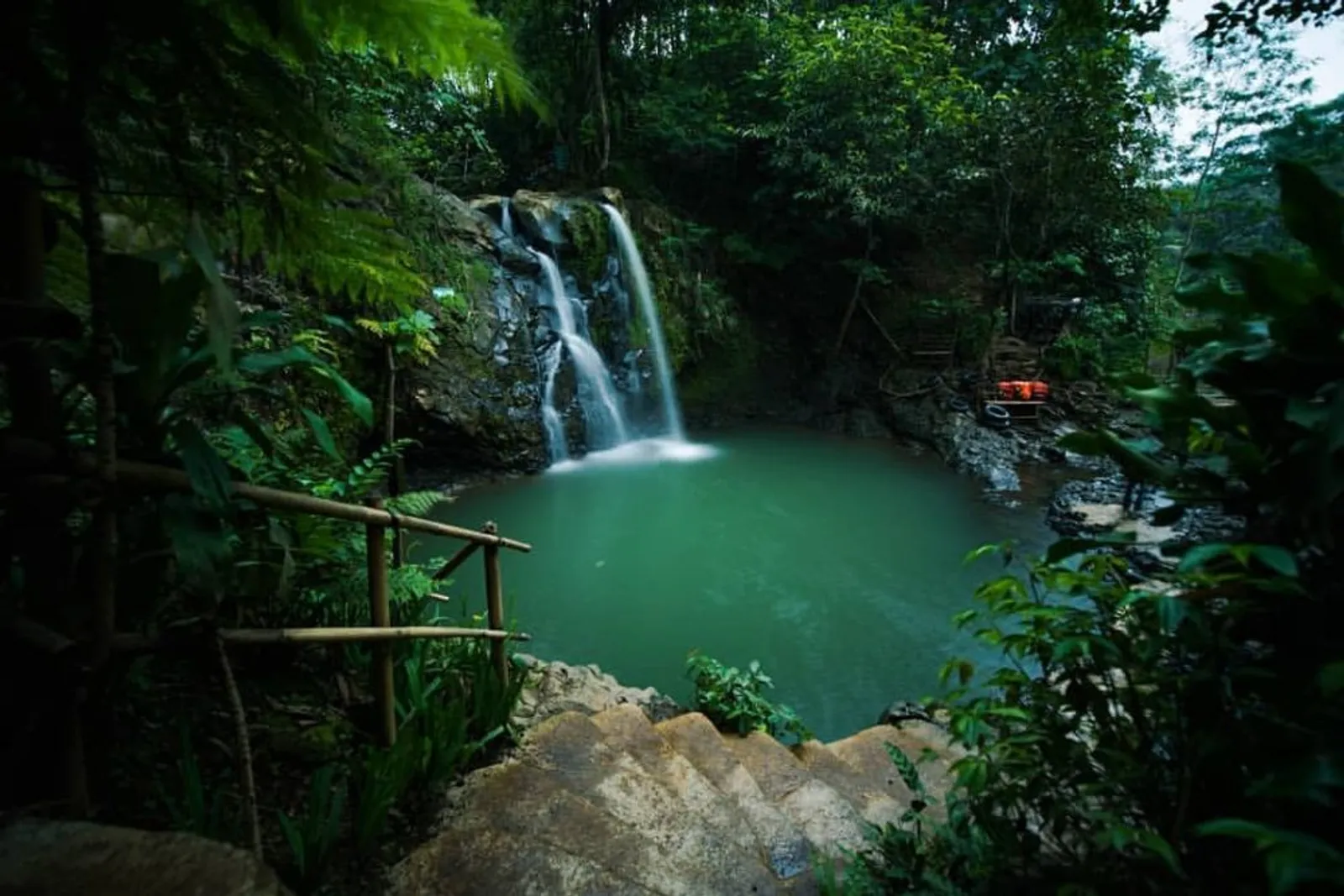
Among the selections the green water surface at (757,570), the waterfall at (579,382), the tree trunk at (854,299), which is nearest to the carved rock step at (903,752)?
the green water surface at (757,570)

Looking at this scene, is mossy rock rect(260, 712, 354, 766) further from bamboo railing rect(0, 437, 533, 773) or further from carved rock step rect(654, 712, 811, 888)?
carved rock step rect(654, 712, 811, 888)

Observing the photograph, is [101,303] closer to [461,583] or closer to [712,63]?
[461,583]

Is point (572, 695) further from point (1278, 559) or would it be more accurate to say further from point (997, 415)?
point (997, 415)

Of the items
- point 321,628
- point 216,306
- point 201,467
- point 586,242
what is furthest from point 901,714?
point 586,242

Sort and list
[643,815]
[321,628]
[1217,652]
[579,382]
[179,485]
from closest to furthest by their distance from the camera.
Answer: [1217,652] < [179,485] < [321,628] < [643,815] < [579,382]

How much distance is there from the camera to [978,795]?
1.42 metres

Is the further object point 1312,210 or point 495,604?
point 495,604

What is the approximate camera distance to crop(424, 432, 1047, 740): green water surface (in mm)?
4883

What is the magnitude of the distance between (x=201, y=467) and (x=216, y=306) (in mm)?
463

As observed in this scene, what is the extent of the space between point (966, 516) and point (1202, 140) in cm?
1061

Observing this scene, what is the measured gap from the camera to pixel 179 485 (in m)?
1.21

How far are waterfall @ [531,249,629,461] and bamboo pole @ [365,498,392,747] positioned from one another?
24.3 ft

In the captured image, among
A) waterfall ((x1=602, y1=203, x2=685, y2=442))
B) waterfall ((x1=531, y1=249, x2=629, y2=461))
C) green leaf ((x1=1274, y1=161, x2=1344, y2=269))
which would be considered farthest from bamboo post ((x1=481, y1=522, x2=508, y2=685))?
waterfall ((x1=602, y1=203, x2=685, y2=442))

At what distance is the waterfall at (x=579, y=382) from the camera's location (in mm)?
9477
